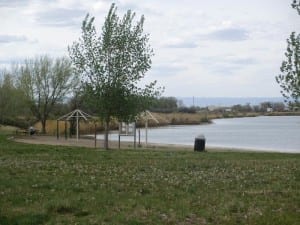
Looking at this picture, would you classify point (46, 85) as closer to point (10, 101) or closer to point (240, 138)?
point (10, 101)

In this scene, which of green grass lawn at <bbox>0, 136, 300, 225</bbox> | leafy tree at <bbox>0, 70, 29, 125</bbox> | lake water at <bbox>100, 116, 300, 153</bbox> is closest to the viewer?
green grass lawn at <bbox>0, 136, 300, 225</bbox>

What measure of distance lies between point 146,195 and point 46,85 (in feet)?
193

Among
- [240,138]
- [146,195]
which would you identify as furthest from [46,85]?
[146,195]

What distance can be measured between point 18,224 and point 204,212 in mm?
3128

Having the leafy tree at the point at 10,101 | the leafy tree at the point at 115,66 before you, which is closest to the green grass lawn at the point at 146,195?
the leafy tree at the point at 115,66

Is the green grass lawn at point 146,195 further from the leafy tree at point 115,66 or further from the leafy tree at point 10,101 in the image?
the leafy tree at point 10,101

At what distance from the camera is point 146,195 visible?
1138cm

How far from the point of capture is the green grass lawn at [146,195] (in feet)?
30.7

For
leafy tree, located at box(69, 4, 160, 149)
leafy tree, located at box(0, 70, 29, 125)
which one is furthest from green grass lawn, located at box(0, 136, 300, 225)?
leafy tree, located at box(0, 70, 29, 125)

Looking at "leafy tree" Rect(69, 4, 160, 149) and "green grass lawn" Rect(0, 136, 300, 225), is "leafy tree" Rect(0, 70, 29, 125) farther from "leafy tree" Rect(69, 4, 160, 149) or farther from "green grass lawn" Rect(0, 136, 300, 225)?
"green grass lawn" Rect(0, 136, 300, 225)

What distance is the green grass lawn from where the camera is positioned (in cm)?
936

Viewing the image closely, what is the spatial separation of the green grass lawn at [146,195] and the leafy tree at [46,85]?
53.1m

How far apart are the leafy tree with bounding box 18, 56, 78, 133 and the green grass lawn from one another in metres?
53.1

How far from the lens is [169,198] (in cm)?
1107
